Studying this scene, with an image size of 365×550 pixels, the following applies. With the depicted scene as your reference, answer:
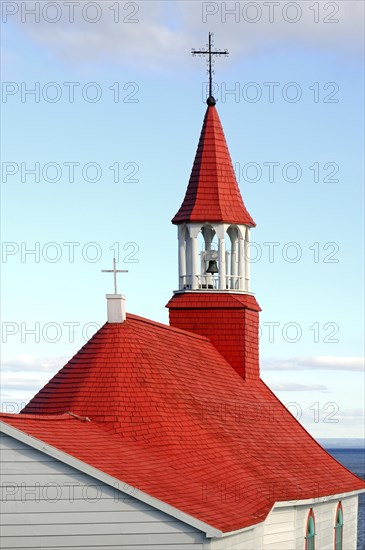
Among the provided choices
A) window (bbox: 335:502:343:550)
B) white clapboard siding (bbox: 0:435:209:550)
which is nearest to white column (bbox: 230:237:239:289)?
window (bbox: 335:502:343:550)

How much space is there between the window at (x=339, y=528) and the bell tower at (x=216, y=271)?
212 inches

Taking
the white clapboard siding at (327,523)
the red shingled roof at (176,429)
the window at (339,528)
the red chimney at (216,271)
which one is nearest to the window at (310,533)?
the white clapboard siding at (327,523)

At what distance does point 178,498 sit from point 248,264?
18.0 m

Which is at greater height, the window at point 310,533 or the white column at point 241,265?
the white column at point 241,265

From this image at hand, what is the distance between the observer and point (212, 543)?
28.8 m

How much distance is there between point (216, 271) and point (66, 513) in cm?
1799

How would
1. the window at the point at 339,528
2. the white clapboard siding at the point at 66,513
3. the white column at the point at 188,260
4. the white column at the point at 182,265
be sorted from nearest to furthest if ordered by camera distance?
1. the white clapboard siding at the point at 66,513
2. the window at the point at 339,528
3. the white column at the point at 188,260
4. the white column at the point at 182,265

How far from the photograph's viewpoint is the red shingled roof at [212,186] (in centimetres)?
4569

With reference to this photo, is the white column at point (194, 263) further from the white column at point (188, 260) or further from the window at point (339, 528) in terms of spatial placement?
the window at point (339, 528)

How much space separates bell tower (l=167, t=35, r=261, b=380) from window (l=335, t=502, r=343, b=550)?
5.39m

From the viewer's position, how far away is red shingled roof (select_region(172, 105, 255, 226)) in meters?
45.7

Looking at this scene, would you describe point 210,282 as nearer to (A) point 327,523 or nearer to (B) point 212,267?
(B) point 212,267

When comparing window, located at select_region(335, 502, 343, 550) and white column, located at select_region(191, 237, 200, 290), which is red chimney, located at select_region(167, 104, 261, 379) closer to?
white column, located at select_region(191, 237, 200, 290)

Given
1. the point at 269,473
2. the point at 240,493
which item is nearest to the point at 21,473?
the point at 240,493
